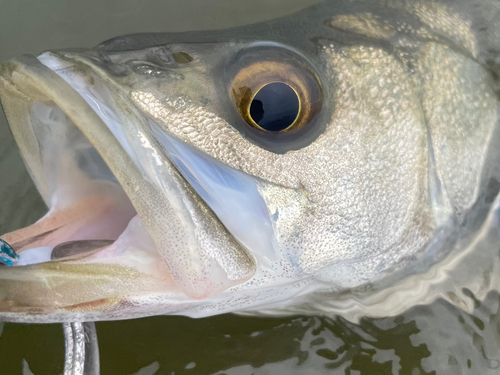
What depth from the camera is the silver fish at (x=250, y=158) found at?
3.27 ft

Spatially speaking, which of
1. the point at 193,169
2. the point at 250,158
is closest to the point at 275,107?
the point at 250,158

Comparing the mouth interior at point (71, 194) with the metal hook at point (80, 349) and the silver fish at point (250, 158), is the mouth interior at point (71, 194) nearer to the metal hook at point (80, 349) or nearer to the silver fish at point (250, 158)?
the silver fish at point (250, 158)

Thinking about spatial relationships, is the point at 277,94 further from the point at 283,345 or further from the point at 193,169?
the point at 283,345

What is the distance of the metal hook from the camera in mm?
1227

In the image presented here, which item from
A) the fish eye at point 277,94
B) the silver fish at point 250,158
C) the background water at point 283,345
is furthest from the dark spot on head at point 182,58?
the background water at point 283,345

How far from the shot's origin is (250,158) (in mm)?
1014

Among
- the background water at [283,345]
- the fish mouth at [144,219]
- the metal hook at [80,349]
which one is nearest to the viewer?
the fish mouth at [144,219]

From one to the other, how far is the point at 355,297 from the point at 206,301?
0.57 metres

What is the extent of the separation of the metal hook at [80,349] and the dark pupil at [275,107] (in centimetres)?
81

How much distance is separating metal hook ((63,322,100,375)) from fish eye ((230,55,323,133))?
802mm

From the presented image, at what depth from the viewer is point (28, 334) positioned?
5.35 feet

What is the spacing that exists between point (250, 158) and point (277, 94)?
6.7 inches

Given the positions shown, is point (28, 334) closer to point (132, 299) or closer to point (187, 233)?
point (132, 299)

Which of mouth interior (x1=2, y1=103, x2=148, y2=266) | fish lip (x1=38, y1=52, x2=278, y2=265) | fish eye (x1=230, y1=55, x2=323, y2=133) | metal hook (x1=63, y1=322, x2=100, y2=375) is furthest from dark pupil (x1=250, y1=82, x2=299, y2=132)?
metal hook (x1=63, y1=322, x2=100, y2=375)
